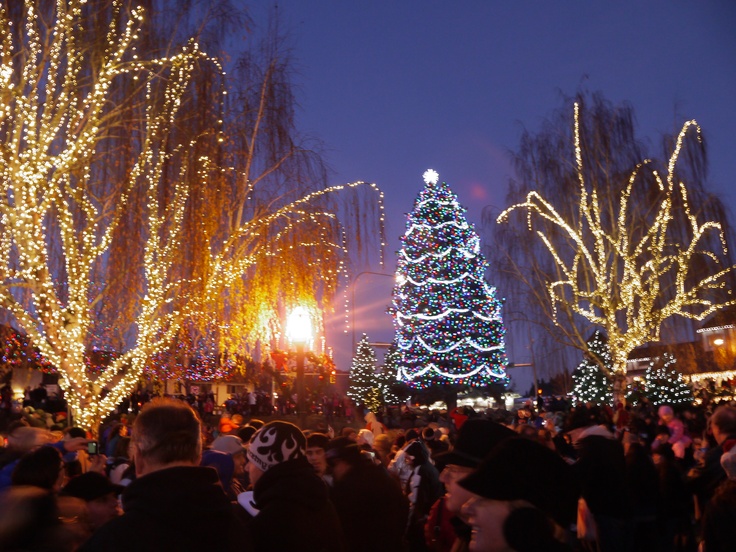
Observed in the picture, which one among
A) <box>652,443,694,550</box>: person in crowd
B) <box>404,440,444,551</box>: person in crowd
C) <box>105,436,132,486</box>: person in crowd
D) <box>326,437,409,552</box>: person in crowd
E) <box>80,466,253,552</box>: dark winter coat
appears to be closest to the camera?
<box>80,466,253,552</box>: dark winter coat

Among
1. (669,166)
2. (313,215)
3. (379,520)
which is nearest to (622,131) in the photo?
(669,166)

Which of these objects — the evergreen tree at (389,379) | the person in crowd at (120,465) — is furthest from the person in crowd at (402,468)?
the evergreen tree at (389,379)

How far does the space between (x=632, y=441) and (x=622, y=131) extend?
19524mm

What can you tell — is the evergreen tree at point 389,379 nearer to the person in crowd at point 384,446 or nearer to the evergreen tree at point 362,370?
the evergreen tree at point 362,370

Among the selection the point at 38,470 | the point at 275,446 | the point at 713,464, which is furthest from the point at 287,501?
the point at 713,464

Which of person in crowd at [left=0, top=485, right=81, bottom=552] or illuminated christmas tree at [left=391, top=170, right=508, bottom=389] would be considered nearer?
person in crowd at [left=0, top=485, right=81, bottom=552]

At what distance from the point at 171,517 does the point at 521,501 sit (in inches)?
51.5

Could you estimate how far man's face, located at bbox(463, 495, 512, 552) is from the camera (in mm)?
2506

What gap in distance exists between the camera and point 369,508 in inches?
225

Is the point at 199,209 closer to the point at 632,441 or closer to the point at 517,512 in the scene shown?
the point at 632,441

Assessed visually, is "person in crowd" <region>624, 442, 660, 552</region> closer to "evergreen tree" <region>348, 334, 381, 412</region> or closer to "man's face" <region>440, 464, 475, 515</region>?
"man's face" <region>440, 464, 475, 515</region>

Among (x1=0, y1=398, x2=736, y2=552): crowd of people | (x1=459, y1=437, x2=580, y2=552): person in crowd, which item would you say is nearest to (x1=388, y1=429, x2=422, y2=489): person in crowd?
(x1=0, y1=398, x2=736, y2=552): crowd of people

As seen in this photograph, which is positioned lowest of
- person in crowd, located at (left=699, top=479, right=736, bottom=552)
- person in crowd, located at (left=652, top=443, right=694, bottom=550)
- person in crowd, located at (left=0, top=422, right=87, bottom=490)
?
person in crowd, located at (left=652, top=443, right=694, bottom=550)

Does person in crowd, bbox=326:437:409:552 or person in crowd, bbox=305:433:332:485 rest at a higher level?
person in crowd, bbox=305:433:332:485
